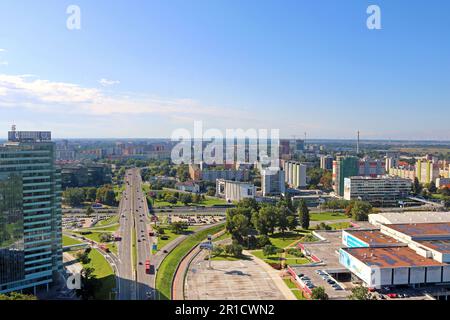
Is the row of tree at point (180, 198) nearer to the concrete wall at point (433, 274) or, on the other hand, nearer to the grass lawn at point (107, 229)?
the grass lawn at point (107, 229)

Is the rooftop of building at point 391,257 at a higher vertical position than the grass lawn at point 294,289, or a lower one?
higher

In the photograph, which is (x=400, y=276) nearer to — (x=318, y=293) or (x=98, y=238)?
(x=318, y=293)

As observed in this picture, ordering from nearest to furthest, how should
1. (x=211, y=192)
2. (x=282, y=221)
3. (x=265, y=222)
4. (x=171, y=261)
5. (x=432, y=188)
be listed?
1. (x=171, y=261)
2. (x=265, y=222)
3. (x=282, y=221)
4. (x=211, y=192)
5. (x=432, y=188)

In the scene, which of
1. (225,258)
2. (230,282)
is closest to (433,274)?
(230,282)

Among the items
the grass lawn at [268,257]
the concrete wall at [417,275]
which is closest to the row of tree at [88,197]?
the grass lawn at [268,257]

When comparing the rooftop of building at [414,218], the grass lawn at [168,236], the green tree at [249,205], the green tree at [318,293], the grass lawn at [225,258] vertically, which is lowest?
the grass lawn at [225,258]

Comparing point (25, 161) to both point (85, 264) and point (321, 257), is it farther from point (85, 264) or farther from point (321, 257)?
point (321, 257)
